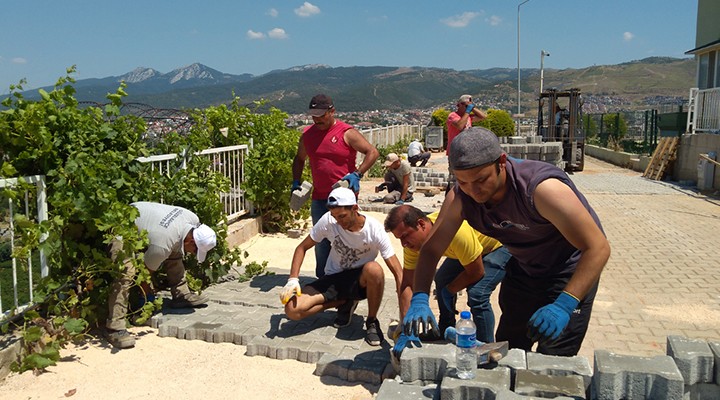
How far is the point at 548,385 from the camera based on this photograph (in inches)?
101

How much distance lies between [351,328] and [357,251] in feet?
1.96

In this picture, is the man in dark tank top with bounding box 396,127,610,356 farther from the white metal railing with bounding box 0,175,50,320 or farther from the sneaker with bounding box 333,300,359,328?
the white metal railing with bounding box 0,175,50,320

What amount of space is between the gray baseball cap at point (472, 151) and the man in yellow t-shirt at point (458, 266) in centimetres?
105

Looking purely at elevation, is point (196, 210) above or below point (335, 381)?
above

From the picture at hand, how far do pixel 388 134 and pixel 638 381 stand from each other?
21.7 m

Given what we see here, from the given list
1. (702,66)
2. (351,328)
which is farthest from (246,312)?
(702,66)

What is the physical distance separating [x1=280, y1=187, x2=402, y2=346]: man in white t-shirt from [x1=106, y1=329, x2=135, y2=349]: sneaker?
3.85 feet

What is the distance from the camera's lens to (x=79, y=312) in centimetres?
418

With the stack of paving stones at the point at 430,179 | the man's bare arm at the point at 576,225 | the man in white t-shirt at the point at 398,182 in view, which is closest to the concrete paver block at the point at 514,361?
the man's bare arm at the point at 576,225

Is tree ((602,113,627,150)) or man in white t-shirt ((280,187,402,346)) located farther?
tree ((602,113,627,150))

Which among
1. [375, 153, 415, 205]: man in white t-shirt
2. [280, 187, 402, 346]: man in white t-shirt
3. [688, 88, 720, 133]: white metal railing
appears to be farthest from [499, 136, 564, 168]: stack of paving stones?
[280, 187, 402, 346]: man in white t-shirt

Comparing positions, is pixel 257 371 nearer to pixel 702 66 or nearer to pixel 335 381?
pixel 335 381

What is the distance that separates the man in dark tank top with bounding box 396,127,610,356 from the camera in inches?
97.3

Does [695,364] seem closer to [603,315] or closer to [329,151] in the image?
[603,315]
